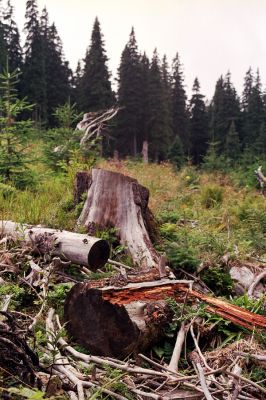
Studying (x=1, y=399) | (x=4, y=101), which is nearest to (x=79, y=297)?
(x=1, y=399)

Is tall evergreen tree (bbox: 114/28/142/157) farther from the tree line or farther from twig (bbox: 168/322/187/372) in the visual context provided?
twig (bbox: 168/322/187/372)

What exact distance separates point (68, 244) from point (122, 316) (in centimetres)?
172

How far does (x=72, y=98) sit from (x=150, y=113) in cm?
1049

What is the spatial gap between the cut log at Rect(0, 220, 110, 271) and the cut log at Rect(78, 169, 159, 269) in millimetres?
865

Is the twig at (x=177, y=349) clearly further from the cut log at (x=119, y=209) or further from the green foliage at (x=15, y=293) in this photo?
the cut log at (x=119, y=209)

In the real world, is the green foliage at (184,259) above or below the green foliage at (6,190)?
below

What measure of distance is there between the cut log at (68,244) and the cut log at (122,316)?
104cm

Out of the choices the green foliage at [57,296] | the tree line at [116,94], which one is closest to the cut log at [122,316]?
the green foliage at [57,296]

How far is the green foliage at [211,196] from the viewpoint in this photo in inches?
457

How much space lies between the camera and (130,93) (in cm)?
4297

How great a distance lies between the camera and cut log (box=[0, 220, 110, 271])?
4590mm

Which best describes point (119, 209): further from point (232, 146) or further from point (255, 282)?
point (232, 146)

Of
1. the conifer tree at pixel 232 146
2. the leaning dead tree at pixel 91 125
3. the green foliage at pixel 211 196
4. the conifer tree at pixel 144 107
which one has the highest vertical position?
the conifer tree at pixel 144 107

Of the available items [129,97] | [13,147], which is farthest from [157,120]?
[13,147]
